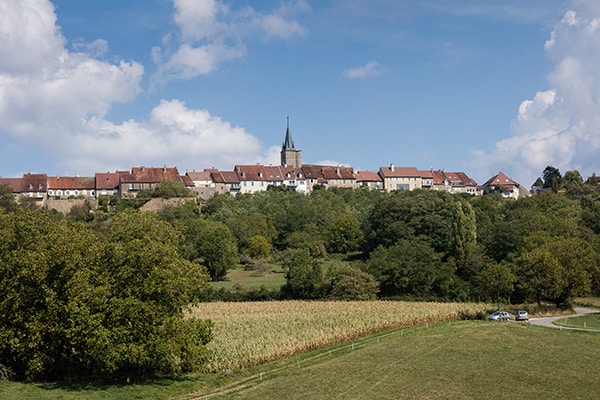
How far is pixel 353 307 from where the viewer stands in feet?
165

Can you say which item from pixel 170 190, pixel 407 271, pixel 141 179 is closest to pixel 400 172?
pixel 170 190

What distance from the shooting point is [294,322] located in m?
42.9

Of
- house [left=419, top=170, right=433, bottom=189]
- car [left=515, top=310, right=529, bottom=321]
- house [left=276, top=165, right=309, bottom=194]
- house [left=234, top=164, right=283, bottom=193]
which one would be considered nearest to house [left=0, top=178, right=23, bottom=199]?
house [left=234, top=164, right=283, bottom=193]

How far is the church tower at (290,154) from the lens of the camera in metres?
134

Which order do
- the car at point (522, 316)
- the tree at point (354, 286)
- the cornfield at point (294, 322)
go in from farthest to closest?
the tree at point (354, 286) < the car at point (522, 316) < the cornfield at point (294, 322)

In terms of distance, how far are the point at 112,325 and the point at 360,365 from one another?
12.0m

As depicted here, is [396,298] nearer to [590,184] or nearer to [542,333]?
[542,333]

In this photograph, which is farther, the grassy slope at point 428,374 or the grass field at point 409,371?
the grass field at point 409,371

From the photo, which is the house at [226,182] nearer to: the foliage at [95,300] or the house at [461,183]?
the house at [461,183]

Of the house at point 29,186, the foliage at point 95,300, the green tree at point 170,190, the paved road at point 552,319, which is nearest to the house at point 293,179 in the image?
the green tree at point 170,190

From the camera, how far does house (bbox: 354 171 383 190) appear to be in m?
124

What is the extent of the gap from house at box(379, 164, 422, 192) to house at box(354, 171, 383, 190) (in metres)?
1.21

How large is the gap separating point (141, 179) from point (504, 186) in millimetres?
69456

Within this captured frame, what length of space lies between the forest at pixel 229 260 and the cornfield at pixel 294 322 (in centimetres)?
320
